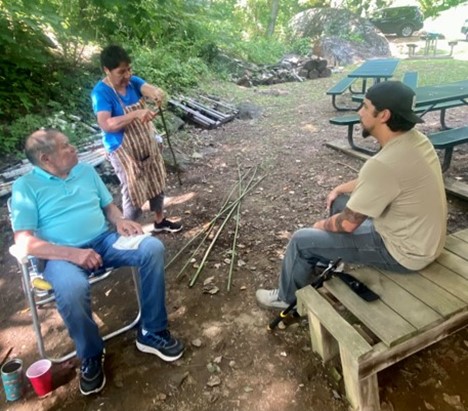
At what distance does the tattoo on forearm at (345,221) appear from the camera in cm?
205

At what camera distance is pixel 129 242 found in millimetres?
2393

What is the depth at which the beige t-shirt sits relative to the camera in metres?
1.88

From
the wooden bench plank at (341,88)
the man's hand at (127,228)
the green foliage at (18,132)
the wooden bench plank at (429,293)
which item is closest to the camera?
the wooden bench plank at (429,293)

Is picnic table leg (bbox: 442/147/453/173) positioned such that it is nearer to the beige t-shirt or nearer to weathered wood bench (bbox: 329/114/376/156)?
weathered wood bench (bbox: 329/114/376/156)

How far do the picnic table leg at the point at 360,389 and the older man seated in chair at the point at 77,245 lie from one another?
107 centimetres

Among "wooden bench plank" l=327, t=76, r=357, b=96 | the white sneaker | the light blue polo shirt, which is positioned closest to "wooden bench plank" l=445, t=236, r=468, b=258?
the white sneaker

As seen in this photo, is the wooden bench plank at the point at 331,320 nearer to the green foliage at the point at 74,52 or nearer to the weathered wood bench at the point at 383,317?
the weathered wood bench at the point at 383,317

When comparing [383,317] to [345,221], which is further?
[345,221]

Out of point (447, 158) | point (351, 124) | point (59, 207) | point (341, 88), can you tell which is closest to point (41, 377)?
point (59, 207)

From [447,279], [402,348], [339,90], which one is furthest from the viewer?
[339,90]

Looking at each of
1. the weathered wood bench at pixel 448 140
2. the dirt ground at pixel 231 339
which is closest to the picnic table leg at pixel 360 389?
the dirt ground at pixel 231 339

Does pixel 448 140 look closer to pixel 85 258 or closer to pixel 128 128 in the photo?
pixel 128 128

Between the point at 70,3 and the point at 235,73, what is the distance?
6.00 m

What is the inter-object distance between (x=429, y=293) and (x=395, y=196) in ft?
1.83
